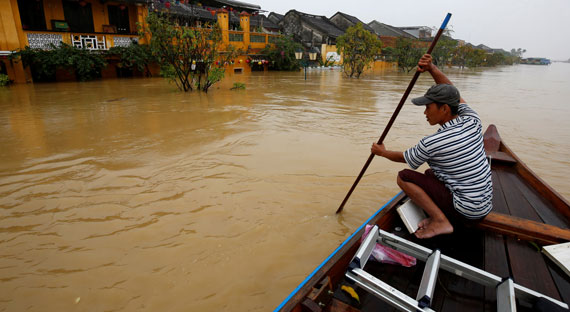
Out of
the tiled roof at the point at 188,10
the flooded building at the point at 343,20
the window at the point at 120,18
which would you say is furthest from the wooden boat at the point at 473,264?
the flooded building at the point at 343,20

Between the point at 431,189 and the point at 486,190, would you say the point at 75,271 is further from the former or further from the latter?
the point at 486,190

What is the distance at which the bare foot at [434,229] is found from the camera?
2.08 metres

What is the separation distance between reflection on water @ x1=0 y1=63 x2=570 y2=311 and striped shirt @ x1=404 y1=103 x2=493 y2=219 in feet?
3.71

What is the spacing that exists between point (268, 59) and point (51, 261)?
18424 mm

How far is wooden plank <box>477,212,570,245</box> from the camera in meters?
2.00

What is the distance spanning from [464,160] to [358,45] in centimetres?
1525

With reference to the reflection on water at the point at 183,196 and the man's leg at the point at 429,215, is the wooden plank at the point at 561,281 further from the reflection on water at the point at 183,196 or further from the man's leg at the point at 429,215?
the reflection on water at the point at 183,196

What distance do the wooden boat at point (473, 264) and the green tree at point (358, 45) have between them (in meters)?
14.5

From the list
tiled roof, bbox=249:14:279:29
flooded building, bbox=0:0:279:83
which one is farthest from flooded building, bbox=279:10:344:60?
flooded building, bbox=0:0:279:83

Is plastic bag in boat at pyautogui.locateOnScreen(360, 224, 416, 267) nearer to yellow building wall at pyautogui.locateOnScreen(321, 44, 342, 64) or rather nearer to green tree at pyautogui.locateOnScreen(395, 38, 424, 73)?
yellow building wall at pyautogui.locateOnScreen(321, 44, 342, 64)

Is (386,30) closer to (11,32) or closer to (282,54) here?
(282,54)

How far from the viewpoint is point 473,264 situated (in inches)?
73.0

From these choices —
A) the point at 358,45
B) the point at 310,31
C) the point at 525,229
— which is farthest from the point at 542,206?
the point at 310,31

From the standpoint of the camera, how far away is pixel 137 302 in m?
2.12
